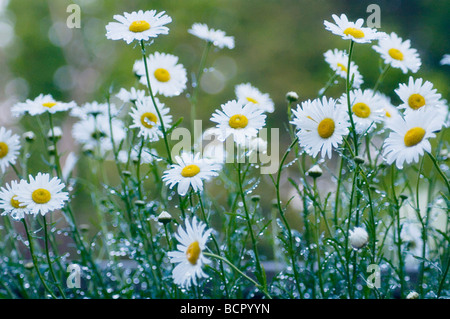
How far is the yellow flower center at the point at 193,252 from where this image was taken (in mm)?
712

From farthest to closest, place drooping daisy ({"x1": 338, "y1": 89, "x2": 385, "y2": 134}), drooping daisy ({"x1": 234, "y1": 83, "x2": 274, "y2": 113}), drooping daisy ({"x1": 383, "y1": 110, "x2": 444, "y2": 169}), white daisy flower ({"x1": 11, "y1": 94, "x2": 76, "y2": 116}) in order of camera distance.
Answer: drooping daisy ({"x1": 234, "y1": 83, "x2": 274, "y2": 113})
white daisy flower ({"x1": 11, "y1": 94, "x2": 76, "y2": 116})
drooping daisy ({"x1": 338, "y1": 89, "x2": 385, "y2": 134})
drooping daisy ({"x1": 383, "y1": 110, "x2": 444, "y2": 169})

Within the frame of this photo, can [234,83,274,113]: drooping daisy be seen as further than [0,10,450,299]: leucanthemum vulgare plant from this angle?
Yes

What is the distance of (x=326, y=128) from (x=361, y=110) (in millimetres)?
180

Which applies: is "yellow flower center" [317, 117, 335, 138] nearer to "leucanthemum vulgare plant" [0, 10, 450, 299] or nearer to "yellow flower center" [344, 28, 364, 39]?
"leucanthemum vulgare plant" [0, 10, 450, 299]

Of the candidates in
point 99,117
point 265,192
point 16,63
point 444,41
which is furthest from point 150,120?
point 16,63

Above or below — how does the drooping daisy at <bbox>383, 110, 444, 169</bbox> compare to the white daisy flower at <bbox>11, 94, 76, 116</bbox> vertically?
below

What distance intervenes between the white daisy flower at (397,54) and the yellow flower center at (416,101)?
0.10 metres

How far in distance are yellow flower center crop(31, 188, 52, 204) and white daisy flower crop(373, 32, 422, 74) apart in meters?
0.66

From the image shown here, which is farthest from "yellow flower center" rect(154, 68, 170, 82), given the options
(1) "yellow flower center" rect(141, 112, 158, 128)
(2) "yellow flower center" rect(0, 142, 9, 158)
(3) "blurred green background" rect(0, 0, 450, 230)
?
(3) "blurred green background" rect(0, 0, 450, 230)

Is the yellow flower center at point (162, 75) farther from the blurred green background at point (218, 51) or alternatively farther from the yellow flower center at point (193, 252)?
the blurred green background at point (218, 51)

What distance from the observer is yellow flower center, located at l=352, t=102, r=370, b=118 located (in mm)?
921

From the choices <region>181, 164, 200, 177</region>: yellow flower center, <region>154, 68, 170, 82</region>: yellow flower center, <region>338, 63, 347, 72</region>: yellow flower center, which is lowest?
<region>181, 164, 200, 177</region>: yellow flower center

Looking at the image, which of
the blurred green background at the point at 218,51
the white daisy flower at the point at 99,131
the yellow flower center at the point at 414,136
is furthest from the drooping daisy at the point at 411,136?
the blurred green background at the point at 218,51
